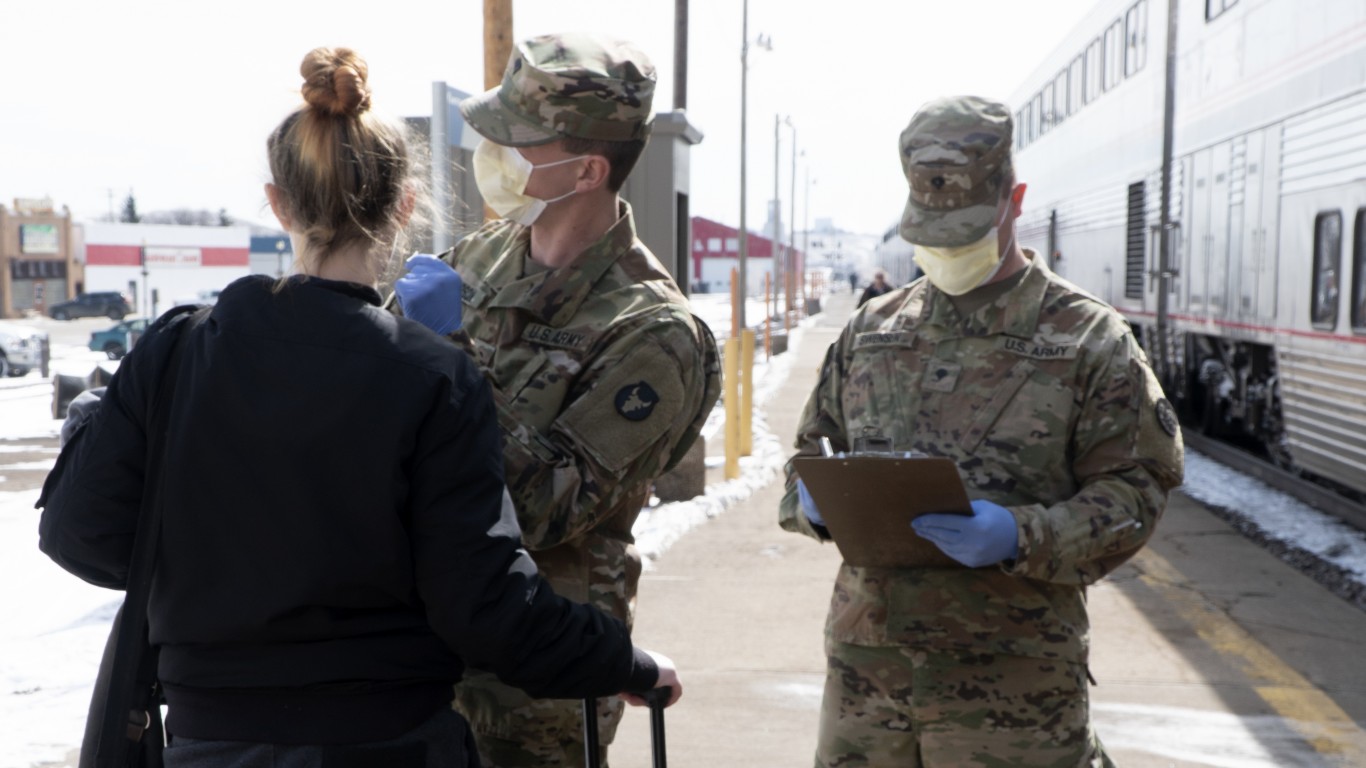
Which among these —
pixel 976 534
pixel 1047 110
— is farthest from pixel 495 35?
pixel 1047 110

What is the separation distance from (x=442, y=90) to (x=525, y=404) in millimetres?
4440

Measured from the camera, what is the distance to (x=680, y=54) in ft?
54.9

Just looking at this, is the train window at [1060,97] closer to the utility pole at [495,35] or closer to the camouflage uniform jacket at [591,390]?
the utility pole at [495,35]

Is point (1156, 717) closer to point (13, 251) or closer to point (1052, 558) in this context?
point (1052, 558)

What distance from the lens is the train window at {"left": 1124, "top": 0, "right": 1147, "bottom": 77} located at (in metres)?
14.2

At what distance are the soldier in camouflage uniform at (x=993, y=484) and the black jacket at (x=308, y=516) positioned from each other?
1.08 m

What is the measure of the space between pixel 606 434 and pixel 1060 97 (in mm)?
19187

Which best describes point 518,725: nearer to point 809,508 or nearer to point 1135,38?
point 809,508

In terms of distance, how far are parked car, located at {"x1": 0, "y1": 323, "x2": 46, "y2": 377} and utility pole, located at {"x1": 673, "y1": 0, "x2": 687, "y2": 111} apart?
589 inches

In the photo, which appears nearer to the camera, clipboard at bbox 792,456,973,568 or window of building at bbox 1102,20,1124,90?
clipboard at bbox 792,456,973,568

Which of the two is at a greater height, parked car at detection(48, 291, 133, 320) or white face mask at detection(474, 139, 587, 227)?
white face mask at detection(474, 139, 587, 227)

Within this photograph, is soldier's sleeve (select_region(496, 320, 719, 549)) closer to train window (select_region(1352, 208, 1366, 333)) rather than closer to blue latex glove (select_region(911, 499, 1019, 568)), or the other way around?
blue latex glove (select_region(911, 499, 1019, 568))

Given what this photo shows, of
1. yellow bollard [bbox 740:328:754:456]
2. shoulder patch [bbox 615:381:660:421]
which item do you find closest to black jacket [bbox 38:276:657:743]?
shoulder patch [bbox 615:381:660:421]

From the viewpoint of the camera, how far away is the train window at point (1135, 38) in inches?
561
